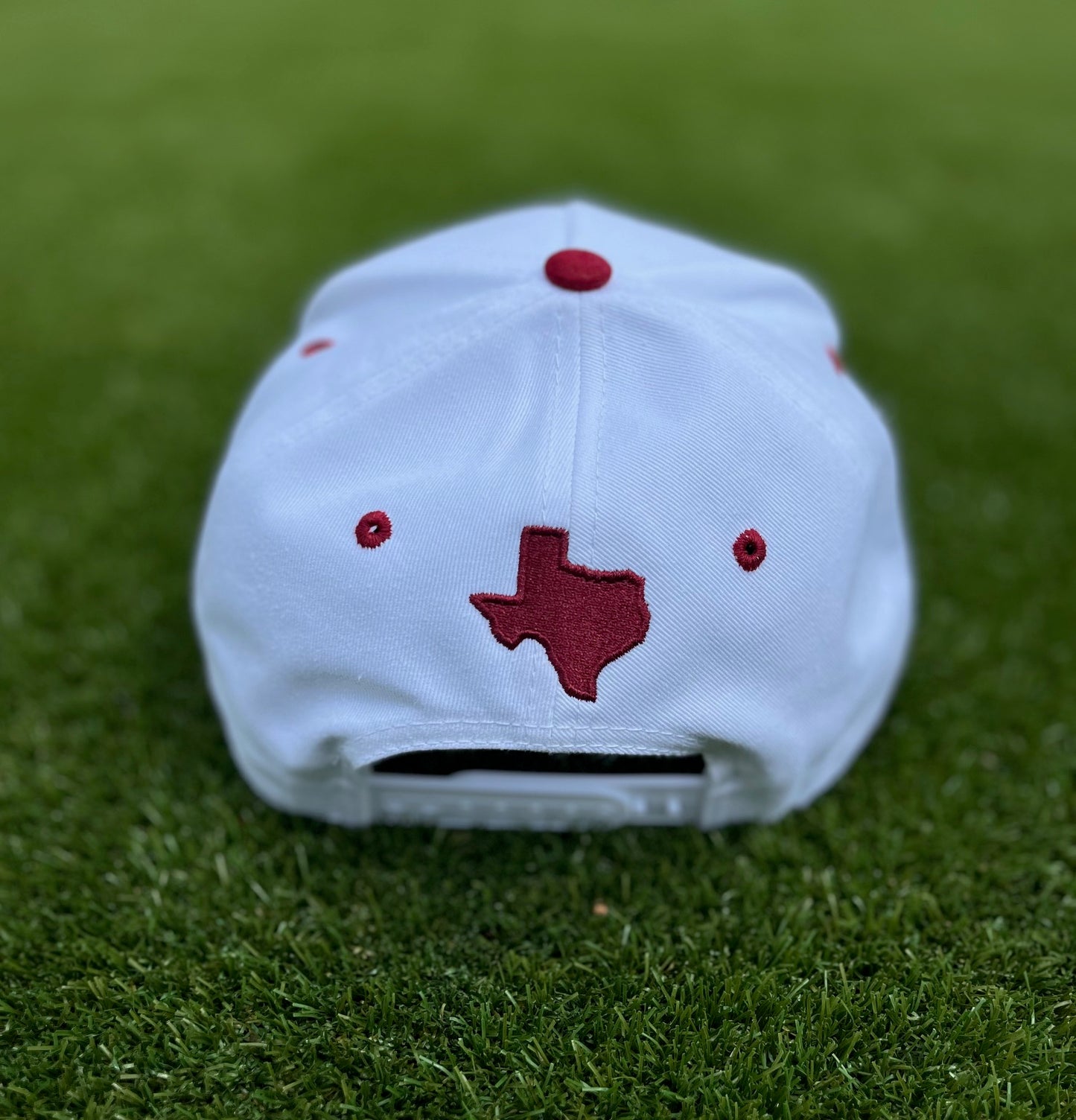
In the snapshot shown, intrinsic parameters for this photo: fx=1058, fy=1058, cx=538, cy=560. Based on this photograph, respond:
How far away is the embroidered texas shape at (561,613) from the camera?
55.2 inches

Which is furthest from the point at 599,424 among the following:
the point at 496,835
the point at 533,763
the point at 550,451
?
the point at 496,835

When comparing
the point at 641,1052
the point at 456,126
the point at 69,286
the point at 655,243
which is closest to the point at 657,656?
the point at 641,1052

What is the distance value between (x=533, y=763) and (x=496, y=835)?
0.80 ft

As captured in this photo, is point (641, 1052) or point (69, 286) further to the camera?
point (69, 286)

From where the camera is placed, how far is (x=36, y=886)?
1.73 metres

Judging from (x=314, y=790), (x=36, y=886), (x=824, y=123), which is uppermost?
(x=824, y=123)

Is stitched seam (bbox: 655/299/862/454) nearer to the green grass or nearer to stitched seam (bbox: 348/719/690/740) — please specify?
stitched seam (bbox: 348/719/690/740)

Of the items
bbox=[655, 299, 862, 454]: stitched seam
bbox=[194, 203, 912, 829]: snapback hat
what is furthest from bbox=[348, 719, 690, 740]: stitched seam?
bbox=[655, 299, 862, 454]: stitched seam

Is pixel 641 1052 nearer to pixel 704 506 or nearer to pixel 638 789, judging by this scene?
pixel 638 789

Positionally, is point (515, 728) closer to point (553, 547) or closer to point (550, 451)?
point (553, 547)

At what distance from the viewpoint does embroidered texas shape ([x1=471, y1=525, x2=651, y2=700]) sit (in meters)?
1.40

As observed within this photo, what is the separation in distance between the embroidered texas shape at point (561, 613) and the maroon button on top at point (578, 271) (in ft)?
1.29

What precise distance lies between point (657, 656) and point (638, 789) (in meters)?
0.35

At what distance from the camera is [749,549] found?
1.47 meters
